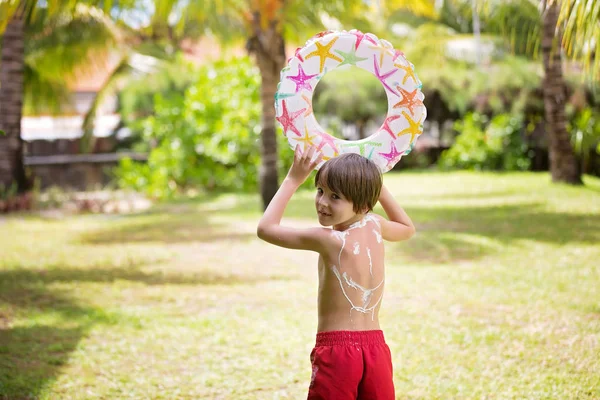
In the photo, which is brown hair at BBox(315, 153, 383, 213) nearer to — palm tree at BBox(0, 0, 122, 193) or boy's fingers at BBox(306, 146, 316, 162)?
boy's fingers at BBox(306, 146, 316, 162)

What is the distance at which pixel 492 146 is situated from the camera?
20.2 meters

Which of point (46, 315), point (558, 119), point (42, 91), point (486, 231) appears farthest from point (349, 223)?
point (42, 91)

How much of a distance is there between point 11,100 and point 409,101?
40.6 ft

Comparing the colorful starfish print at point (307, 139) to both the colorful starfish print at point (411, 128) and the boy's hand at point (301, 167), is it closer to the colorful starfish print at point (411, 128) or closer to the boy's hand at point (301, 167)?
the boy's hand at point (301, 167)

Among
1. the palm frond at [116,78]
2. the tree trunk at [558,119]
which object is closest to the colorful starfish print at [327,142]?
the tree trunk at [558,119]

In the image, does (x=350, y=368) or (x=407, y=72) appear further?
(x=407, y=72)

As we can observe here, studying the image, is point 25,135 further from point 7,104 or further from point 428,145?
point 428,145

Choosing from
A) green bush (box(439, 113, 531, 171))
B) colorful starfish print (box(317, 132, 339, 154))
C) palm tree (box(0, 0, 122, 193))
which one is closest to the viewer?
colorful starfish print (box(317, 132, 339, 154))

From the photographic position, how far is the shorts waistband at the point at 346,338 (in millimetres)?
2676

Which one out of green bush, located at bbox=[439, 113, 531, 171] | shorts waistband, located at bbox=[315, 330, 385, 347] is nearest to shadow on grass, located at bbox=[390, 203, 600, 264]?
shorts waistband, located at bbox=[315, 330, 385, 347]

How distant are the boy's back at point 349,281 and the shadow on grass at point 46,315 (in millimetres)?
2043

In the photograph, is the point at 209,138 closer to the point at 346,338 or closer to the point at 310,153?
the point at 310,153

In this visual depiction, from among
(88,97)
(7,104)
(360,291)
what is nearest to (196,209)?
(7,104)

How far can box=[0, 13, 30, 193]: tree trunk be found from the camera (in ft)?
45.0
